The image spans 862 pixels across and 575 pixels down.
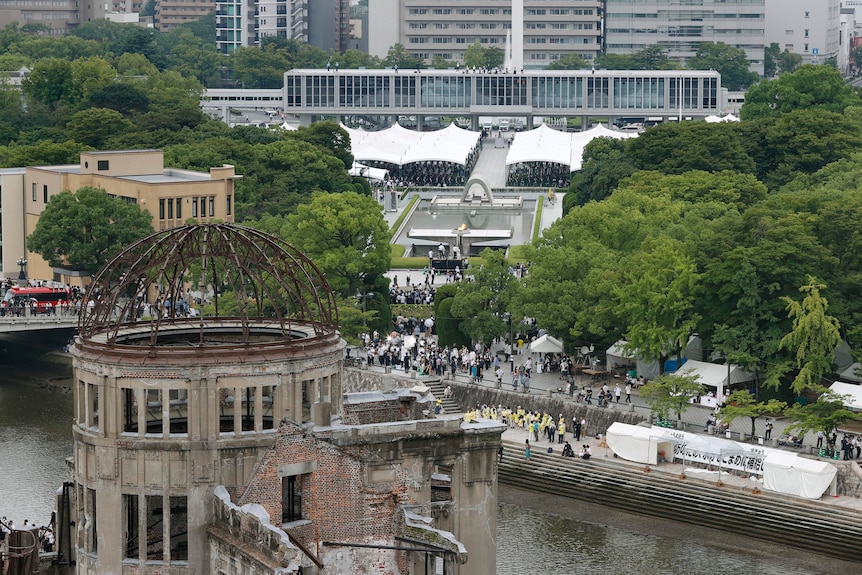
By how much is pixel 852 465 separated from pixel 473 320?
26801 millimetres

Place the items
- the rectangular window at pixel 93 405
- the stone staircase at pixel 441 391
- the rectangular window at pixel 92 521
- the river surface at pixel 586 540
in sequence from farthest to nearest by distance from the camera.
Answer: the stone staircase at pixel 441 391 → the river surface at pixel 586 540 → the rectangular window at pixel 92 521 → the rectangular window at pixel 93 405

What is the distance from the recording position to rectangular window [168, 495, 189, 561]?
4534 cm

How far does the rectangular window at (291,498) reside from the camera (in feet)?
150

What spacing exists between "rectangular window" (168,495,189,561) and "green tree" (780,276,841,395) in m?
40.9

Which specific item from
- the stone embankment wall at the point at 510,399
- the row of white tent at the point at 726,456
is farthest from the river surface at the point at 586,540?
the stone embankment wall at the point at 510,399

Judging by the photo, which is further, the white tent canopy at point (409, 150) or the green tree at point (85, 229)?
the white tent canopy at point (409, 150)

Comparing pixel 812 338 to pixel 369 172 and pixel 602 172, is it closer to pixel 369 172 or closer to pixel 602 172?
pixel 602 172

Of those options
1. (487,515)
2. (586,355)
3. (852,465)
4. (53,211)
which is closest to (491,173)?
(53,211)

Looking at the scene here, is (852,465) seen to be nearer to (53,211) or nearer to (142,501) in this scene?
(142,501)

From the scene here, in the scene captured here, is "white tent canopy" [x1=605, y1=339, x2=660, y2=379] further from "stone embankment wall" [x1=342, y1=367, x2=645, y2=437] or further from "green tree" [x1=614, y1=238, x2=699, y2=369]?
"stone embankment wall" [x1=342, y1=367, x2=645, y2=437]

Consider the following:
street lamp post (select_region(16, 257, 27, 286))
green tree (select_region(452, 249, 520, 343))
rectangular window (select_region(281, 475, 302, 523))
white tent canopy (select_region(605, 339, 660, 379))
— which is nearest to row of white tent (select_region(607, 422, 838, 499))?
white tent canopy (select_region(605, 339, 660, 379))

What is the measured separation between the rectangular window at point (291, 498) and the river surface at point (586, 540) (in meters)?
22.1

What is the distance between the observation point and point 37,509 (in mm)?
73688

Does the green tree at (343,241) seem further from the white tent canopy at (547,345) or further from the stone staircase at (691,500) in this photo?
the stone staircase at (691,500)
